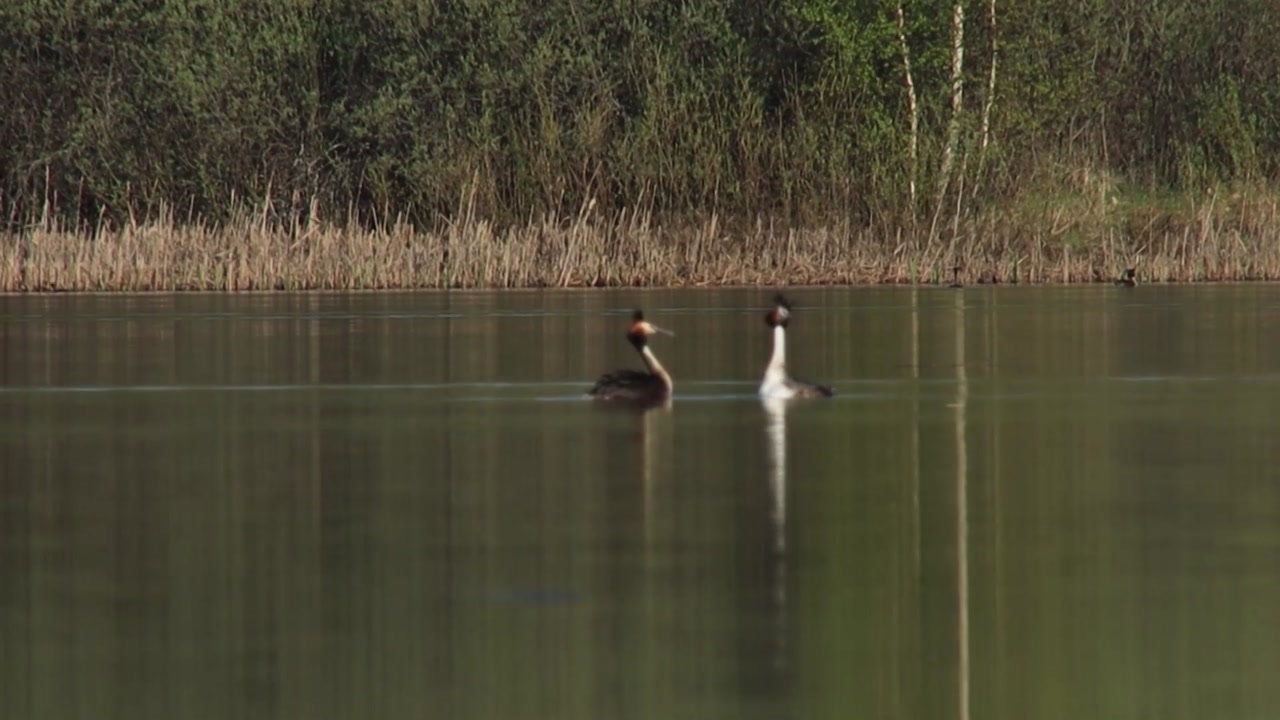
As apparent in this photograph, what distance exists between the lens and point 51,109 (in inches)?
1401

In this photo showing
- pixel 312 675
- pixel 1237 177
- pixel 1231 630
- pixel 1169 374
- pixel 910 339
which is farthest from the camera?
pixel 1237 177

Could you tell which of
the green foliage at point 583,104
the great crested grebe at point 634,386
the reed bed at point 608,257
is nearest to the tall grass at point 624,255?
the reed bed at point 608,257

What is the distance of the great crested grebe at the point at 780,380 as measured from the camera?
1378 cm

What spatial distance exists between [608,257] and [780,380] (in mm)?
15206

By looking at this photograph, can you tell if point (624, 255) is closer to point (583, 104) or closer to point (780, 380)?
point (583, 104)

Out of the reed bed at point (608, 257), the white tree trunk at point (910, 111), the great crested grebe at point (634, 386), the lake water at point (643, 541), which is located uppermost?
the white tree trunk at point (910, 111)

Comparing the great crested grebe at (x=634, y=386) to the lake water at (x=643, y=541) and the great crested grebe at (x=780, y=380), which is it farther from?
the great crested grebe at (x=780, y=380)

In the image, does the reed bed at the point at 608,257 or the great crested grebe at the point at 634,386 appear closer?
the great crested grebe at the point at 634,386

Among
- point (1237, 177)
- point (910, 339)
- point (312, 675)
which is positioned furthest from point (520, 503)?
point (1237, 177)

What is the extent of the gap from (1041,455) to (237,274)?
18509mm

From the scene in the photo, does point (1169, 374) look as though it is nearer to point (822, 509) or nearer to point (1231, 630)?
point (822, 509)

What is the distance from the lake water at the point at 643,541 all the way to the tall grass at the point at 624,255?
11.1 m

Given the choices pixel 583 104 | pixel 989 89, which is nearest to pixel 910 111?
pixel 989 89

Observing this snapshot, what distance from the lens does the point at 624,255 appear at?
94.5 feet
